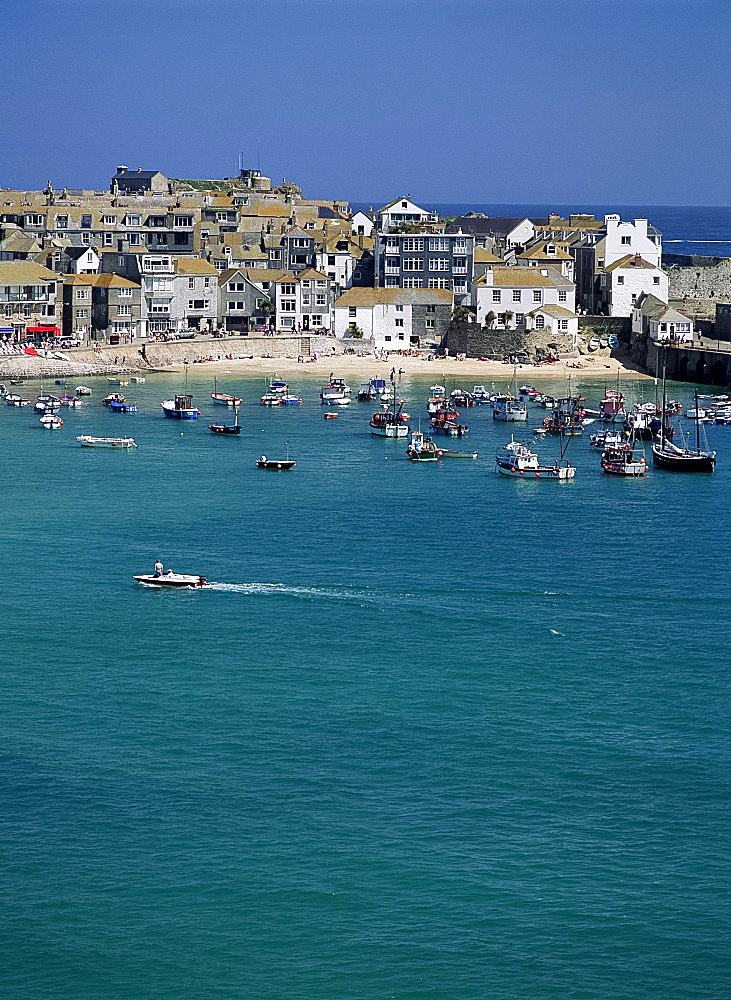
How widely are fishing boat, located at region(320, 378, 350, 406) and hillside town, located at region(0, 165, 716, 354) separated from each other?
→ 19339mm

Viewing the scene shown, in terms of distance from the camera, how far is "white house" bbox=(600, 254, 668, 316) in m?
119

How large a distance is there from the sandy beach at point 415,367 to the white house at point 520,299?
3.93 metres

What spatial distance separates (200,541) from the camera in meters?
54.1

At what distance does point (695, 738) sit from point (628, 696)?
3034 mm

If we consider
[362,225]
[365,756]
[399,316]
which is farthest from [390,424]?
[362,225]

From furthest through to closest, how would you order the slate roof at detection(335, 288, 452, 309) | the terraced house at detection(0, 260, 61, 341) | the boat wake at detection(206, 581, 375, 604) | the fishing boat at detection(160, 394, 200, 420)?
the slate roof at detection(335, 288, 452, 309) → the terraced house at detection(0, 260, 61, 341) → the fishing boat at detection(160, 394, 200, 420) → the boat wake at detection(206, 581, 375, 604)

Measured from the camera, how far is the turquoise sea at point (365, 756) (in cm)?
2645

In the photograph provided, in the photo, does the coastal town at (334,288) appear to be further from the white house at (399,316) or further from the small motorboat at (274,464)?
the small motorboat at (274,464)

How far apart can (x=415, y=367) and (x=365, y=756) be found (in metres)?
75.7

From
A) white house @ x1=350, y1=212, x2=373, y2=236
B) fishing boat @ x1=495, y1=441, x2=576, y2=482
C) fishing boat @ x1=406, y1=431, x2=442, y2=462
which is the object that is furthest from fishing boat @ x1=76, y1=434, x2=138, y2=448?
white house @ x1=350, y1=212, x2=373, y2=236

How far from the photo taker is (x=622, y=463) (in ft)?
229

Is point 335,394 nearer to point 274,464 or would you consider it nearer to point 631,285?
point 274,464

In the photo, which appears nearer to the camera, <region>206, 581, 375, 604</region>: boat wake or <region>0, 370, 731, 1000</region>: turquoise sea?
<region>0, 370, 731, 1000</region>: turquoise sea

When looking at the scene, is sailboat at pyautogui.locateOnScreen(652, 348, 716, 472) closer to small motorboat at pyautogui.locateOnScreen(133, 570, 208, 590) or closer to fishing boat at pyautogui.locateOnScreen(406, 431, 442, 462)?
fishing boat at pyautogui.locateOnScreen(406, 431, 442, 462)
